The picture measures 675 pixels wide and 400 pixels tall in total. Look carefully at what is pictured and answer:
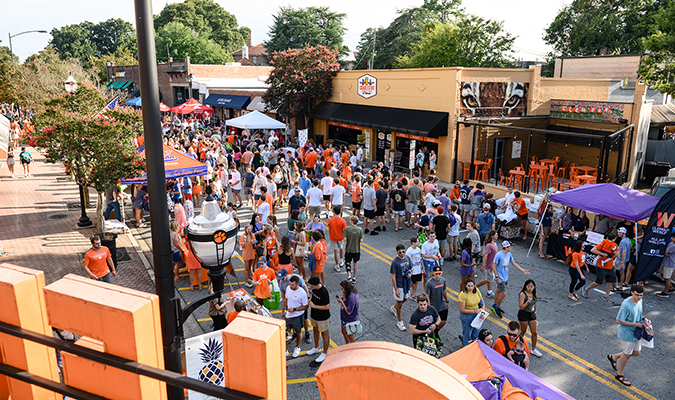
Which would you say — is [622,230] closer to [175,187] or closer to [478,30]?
[175,187]

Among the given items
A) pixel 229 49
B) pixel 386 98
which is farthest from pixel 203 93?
pixel 229 49

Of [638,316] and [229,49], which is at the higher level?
[229,49]

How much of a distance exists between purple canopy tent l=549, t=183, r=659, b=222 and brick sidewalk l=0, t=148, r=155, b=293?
11.2m

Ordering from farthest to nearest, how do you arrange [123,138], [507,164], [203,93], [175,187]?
[203,93] < [507,164] < [175,187] < [123,138]

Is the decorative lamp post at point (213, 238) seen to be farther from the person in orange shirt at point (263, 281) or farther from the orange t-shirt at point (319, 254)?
the orange t-shirt at point (319, 254)

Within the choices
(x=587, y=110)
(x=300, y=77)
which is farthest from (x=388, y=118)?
(x=587, y=110)

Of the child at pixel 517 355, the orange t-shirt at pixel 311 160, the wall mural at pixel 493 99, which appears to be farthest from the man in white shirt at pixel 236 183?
the child at pixel 517 355

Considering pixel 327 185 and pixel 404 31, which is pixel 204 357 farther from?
pixel 404 31

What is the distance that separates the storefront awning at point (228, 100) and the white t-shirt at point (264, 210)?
2565cm

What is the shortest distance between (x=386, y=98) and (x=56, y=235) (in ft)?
57.1

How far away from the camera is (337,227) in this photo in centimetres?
1177

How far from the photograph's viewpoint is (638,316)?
25.0ft

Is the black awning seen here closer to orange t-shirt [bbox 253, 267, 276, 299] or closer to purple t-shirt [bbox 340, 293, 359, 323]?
orange t-shirt [bbox 253, 267, 276, 299]

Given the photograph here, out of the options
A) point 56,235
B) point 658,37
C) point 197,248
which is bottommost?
point 56,235
